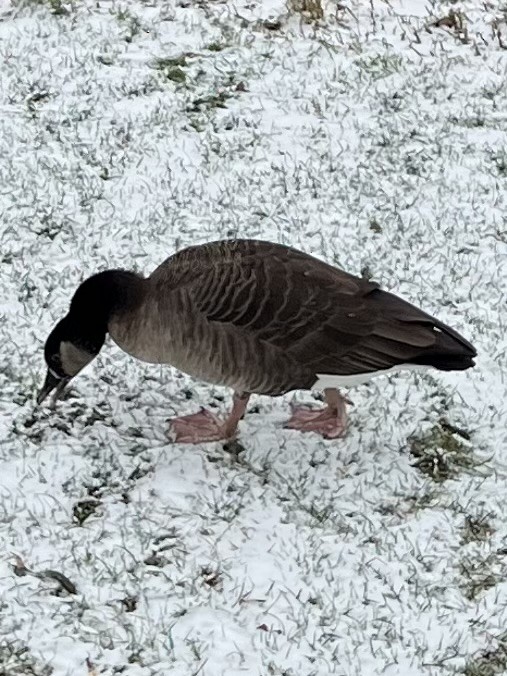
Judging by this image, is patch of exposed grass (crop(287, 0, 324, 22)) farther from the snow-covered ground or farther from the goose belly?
the goose belly

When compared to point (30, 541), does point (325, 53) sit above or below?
above

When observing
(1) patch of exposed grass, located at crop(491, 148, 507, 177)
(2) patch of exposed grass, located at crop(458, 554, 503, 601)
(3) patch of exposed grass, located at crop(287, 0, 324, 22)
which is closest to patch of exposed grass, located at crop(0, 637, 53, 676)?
(2) patch of exposed grass, located at crop(458, 554, 503, 601)

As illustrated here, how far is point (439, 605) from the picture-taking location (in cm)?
470

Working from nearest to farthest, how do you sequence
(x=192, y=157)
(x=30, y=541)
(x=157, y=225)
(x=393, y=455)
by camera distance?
(x=30, y=541) < (x=393, y=455) < (x=157, y=225) < (x=192, y=157)

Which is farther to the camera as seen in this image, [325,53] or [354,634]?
[325,53]

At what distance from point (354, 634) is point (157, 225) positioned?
12.1ft

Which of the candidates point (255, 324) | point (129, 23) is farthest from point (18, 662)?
point (129, 23)

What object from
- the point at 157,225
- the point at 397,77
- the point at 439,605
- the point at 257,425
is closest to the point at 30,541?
the point at 257,425

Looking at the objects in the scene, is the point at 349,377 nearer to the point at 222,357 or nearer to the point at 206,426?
the point at 222,357

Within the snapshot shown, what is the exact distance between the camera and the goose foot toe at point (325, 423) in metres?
5.71

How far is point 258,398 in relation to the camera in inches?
239

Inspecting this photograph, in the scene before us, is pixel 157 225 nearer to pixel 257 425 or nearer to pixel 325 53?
pixel 257 425

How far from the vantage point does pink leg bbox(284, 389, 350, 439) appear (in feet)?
18.7

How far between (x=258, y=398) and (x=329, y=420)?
50 cm
